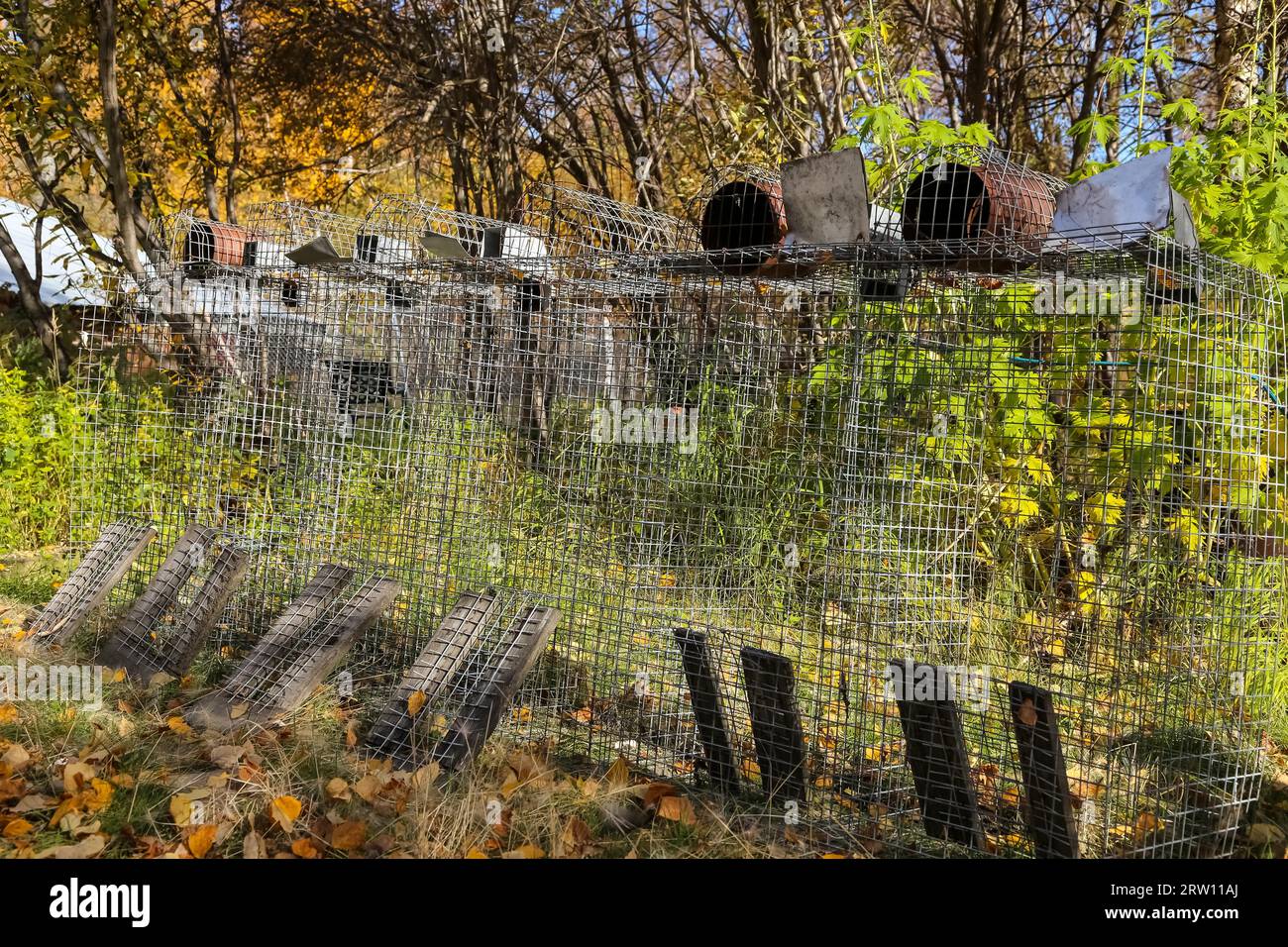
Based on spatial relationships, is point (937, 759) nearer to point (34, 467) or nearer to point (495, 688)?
point (495, 688)

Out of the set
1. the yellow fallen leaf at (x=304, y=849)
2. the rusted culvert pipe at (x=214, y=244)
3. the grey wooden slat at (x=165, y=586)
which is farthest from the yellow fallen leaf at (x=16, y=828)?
the rusted culvert pipe at (x=214, y=244)

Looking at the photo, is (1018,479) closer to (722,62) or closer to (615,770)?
(615,770)

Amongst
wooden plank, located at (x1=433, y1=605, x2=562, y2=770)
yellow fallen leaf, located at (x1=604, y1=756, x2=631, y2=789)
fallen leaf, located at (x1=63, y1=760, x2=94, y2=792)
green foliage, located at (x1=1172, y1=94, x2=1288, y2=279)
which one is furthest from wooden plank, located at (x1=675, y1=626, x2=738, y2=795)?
green foliage, located at (x1=1172, y1=94, x2=1288, y2=279)

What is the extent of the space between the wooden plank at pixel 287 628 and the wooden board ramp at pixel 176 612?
31cm

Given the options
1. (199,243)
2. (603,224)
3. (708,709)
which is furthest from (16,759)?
(603,224)

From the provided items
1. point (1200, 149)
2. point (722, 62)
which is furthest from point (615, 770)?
point (722, 62)

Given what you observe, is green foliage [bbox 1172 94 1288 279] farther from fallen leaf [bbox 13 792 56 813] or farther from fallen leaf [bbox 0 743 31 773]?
fallen leaf [bbox 0 743 31 773]

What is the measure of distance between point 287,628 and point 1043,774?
9.36 feet

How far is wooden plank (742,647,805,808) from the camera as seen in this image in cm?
340

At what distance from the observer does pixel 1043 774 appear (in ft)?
10.0

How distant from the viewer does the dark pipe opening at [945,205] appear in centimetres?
337

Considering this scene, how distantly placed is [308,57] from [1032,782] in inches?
339

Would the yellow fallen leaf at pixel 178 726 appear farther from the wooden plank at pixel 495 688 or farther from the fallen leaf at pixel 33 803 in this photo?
the wooden plank at pixel 495 688

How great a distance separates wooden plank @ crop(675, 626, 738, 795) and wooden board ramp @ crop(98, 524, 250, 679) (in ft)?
6.90
